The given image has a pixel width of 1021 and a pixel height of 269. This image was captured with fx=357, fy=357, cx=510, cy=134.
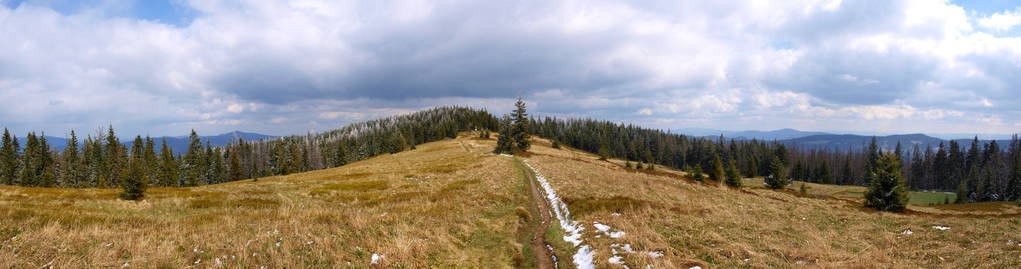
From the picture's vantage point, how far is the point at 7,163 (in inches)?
2803

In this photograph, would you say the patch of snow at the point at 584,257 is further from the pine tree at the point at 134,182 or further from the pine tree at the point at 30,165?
the pine tree at the point at 30,165

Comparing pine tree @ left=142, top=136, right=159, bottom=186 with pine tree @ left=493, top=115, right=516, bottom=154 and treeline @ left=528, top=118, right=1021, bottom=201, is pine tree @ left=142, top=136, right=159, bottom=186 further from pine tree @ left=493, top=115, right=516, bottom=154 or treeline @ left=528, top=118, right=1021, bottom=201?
treeline @ left=528, top=118, right=1021, bottom=201

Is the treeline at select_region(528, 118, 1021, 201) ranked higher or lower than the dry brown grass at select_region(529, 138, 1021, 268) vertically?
lower

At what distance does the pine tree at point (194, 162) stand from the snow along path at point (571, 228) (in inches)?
3569

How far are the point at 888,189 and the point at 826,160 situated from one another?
121 meters

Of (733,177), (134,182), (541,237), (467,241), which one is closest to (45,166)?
(134,182)

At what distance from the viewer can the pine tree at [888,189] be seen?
3094 centimetres

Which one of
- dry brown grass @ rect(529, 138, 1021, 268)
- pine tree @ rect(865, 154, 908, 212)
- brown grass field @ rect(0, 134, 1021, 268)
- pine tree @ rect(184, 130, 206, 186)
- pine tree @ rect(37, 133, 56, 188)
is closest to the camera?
Answer: brown grass field @ rect(0, 134, 1021, 268)

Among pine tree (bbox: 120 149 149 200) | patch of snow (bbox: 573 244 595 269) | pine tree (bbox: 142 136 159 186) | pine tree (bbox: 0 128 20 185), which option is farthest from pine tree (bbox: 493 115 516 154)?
pine tree (bbox: 0 128 20 185)

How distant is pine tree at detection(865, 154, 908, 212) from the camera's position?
1218 inches

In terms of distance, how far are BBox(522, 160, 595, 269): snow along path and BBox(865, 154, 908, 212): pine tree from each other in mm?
29952

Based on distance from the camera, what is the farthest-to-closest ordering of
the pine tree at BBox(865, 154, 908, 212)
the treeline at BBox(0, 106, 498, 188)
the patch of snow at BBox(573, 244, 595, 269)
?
the treeline at BBox(0, 106, 498, 188) → the pine tree at BBox(865, 154, 908, 212) → the patch of snow at BBox(573, 244, 595, 269)

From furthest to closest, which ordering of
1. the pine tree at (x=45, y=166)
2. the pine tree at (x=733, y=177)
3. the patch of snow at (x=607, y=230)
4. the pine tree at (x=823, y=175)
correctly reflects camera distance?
the pine tree at (x=823, y=175)
the pine tree at (x=45, y=166)
the pine tree at (x=733, y=177)
the patch of snow at (x=607, y=230)

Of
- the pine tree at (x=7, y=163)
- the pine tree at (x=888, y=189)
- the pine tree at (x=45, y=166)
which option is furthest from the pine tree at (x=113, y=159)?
the pine tree at (x=888, y=189)
